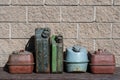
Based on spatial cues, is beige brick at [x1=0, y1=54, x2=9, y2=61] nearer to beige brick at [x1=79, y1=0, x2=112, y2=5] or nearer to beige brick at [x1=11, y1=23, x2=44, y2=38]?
beige brick at [x1=11, y1=23, x2=44, y2=38]

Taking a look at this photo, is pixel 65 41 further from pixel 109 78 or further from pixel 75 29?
pixel 109 78

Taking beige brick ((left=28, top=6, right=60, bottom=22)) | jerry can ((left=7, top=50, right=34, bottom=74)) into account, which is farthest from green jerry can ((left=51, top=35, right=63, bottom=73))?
beige brick ((left=28, top=6, right=60, bottom=22))

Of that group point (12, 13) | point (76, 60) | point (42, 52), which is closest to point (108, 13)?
point (76, 60)

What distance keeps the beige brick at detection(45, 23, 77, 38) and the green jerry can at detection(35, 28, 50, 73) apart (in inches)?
8.9

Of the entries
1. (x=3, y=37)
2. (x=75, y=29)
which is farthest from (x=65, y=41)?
(x=3, y=37)

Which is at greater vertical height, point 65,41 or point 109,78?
point 65,41

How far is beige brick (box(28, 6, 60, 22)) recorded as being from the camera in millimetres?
2486

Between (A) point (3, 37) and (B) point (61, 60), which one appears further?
(A) point (3, 37)

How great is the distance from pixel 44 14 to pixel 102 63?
63cm

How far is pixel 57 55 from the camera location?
2264mm

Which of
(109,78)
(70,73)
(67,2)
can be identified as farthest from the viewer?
(67,2)

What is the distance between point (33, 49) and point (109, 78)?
0.71 meters

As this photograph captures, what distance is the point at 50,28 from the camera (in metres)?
2.50

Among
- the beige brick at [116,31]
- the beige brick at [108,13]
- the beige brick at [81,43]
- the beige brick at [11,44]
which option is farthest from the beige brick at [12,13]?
the beige brick at [116,31]
